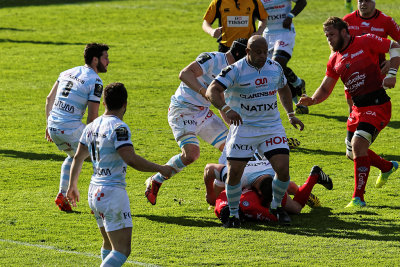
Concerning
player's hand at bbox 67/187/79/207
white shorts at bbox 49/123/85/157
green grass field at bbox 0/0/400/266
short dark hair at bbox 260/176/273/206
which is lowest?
green grass field at bbox 0/0/400/266

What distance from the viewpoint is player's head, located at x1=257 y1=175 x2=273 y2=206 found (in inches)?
388

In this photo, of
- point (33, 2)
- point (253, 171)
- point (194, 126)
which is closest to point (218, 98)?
point (253, 171)

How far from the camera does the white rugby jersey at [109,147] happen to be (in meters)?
7.06

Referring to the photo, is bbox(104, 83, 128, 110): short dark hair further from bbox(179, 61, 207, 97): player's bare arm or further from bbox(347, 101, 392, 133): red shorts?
bbox(347, 101, 392, 133): red shorts

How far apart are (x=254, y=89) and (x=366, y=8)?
177 inches

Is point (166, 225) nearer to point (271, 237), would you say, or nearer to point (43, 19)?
point (271, 237)

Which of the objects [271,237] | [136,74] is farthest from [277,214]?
[136,74]

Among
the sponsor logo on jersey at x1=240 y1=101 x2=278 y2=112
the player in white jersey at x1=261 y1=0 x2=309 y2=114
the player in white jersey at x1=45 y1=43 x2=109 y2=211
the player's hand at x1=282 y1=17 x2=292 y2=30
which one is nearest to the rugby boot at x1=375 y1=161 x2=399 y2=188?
the sponsor logo on jersey at x1=240 y1=101 x2=278 y2=112

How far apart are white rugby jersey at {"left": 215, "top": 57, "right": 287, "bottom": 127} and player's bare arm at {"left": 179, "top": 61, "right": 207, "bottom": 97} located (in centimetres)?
81

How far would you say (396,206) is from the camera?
1041cm

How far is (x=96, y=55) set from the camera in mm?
10188

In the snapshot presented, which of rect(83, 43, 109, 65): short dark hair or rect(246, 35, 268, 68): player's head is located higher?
rect(246, 35, 268, 68): player's head

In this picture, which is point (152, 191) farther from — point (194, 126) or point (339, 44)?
point (339, 44)

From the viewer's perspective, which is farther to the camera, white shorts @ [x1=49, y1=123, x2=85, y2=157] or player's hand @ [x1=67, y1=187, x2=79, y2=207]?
white shorts @ [x1=49, y1=123, x2=85, y2=157]
